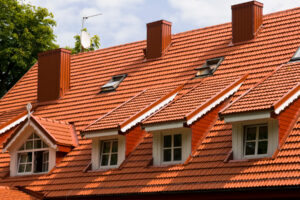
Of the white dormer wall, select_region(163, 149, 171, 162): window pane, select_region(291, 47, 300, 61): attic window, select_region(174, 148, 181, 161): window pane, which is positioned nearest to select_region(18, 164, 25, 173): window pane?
the white dormer wall

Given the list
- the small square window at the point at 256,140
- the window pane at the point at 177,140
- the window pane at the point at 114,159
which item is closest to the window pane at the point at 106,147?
the window pane at the point at 114,159

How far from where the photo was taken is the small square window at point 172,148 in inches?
902

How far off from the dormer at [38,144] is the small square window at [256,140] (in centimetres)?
724

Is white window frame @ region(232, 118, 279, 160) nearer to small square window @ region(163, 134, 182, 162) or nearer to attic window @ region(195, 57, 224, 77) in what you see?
small square window @ region(163, 134, 182, 162)

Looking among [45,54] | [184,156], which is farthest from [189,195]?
[45,54]

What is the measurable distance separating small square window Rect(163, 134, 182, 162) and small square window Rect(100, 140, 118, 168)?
6.82 ft

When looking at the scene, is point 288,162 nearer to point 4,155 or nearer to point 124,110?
point 124,110

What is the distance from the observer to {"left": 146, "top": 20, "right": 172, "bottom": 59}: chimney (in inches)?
1142

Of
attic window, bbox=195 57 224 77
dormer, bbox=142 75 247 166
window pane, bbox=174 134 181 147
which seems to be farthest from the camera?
attic window, bbox=195 57 224 77

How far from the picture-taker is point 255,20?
87.4ft

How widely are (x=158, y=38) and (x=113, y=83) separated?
251cm

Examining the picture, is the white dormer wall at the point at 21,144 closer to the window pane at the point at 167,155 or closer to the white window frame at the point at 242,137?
A: the window pane at the point at 167,155

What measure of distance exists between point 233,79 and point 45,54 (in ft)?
33.4

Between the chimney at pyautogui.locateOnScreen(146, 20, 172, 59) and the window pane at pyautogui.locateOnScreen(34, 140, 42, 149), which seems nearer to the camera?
the window pane at pyautogui.locateOnScreen(34, 140, 42, 149)
